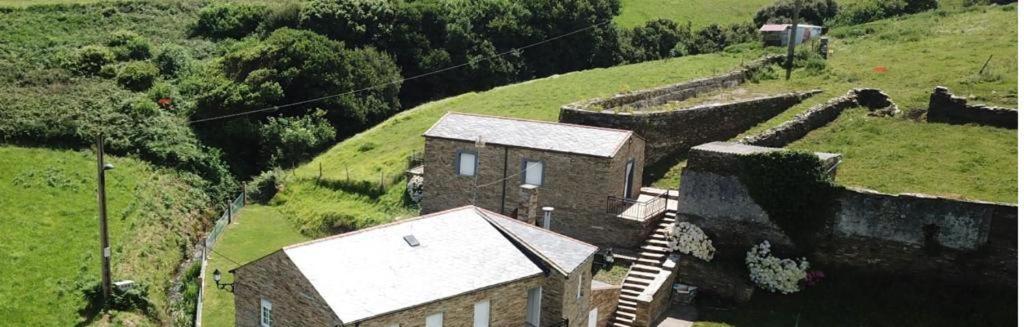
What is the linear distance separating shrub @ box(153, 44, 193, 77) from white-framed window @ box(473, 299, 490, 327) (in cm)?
3704

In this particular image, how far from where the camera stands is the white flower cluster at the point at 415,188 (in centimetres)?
3625

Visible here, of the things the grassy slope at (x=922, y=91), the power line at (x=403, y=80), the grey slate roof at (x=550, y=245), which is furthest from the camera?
the power line at (x=403, y=80)

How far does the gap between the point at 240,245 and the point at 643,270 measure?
55.6 ft

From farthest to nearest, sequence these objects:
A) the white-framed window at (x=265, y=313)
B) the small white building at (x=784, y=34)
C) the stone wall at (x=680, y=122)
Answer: the small white building at (x=784, y=34), the stone wall at (x=680, y=122), the white-framed window at (x=265, y=313)

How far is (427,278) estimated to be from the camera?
21.4 m

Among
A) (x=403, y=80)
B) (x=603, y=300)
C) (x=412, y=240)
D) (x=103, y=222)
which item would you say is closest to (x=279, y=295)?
(x=412, y=240)

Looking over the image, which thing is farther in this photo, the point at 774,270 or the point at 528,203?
the point at 528,203

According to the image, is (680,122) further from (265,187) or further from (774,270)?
(265,187)

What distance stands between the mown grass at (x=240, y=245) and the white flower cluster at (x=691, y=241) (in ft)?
49.3

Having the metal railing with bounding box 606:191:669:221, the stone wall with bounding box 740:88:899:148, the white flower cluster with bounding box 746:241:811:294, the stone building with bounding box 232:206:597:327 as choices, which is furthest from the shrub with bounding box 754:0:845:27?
the stone building with bounding box 232:206:597:327

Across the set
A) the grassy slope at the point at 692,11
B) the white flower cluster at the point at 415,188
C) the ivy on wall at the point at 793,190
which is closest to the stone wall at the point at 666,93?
the white flower cluster at the point at 415,188

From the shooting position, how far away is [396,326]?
20.1 m

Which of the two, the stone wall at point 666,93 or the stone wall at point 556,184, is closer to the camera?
the stone wall at point 556,184

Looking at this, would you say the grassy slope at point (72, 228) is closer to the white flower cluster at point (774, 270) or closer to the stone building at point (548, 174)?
the stone building at point (548, 174)
